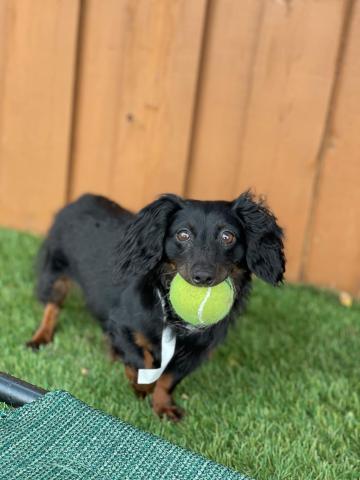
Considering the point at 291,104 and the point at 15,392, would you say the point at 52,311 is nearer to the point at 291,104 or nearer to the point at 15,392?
the point at 15,392

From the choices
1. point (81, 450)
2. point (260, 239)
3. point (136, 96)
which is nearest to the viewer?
point (81, 450)

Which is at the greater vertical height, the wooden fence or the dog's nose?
the wooden fence

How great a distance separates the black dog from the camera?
213cm

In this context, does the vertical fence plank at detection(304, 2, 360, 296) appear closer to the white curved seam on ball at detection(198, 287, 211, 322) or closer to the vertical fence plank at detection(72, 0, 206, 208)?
the vertical fence plank at detection(72, 0, 206, 208)

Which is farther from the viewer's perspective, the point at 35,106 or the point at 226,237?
the point at 35,106

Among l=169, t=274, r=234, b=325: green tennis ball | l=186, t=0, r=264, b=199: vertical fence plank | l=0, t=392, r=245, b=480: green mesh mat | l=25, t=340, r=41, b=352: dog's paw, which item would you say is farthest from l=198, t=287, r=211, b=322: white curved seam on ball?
l=186, t=0, r=264, b=199: vertical fence plank

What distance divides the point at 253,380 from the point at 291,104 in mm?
1564

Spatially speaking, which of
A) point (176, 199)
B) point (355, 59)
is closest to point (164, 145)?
point (355, 59)

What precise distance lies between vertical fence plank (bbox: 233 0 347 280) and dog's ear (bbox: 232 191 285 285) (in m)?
1.32

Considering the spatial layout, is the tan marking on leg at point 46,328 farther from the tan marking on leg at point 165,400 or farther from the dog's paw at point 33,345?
the tan marking on leg at point 165,400

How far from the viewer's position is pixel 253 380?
8.71 ft

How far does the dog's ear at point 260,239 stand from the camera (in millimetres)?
2225

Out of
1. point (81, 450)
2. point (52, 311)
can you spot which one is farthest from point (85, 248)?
point (81, 450)

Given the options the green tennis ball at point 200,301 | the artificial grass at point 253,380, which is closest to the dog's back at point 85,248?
the artificial grass at point 253,380
